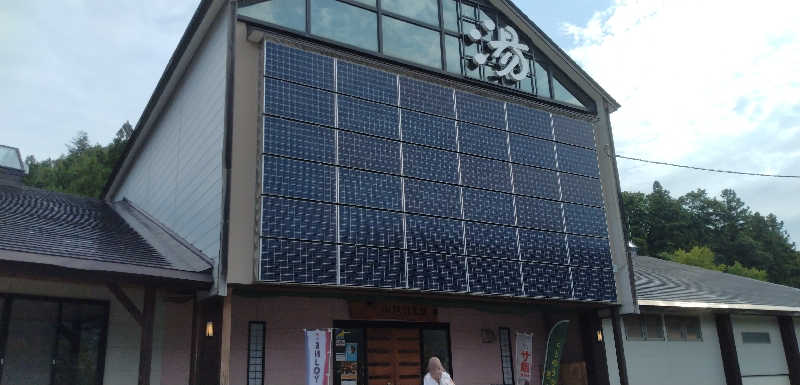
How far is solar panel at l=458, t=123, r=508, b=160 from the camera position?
15.1 m

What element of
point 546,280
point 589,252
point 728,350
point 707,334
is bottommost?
point 728,350

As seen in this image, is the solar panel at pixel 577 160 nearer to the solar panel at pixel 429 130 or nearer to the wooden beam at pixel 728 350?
the solar panel at pixel 429 130

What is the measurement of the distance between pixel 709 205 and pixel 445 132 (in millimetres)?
52043

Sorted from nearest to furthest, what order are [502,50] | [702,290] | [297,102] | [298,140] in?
[298,140]
[297,102]
[502,50]
[702,290]

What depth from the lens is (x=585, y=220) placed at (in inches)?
652

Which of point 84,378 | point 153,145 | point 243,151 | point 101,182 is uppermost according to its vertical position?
point 101,182

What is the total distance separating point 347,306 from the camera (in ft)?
47.2

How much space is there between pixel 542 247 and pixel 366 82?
18.9ft

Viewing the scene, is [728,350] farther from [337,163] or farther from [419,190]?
[337,163]

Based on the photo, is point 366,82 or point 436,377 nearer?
point 436,377

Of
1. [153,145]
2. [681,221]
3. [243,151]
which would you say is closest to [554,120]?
[243,151]

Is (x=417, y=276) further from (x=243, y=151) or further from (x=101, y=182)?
(x=101, y=182)

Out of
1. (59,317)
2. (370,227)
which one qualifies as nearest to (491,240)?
(370,227)

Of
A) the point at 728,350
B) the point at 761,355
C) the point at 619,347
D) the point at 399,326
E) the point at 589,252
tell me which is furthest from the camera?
the point at 761,355
